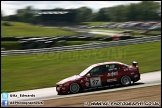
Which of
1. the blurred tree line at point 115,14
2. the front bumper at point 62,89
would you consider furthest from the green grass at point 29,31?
the front bumper at point 62,89

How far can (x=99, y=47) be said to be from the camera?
2864cm

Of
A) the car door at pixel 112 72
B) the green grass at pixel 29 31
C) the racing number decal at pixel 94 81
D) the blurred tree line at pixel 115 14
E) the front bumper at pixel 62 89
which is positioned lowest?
the front bumper at pixel 62 89

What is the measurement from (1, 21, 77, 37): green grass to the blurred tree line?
2.51 metres

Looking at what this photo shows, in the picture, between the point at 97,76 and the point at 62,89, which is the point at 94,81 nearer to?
the point at 97,76

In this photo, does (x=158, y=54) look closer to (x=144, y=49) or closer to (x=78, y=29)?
→ (x=144, y=49)

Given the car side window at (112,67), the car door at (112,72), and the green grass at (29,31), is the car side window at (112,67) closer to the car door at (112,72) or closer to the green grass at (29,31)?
the car door at (112,72)

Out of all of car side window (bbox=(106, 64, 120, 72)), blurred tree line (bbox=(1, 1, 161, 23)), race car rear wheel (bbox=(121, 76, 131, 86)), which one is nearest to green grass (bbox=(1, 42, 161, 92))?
car side window (bbox=(106, 64, 120, 72))

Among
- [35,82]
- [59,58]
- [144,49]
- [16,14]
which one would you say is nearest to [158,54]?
[144,49]

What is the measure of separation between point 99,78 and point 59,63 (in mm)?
10501

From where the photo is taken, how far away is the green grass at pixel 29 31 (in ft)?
126

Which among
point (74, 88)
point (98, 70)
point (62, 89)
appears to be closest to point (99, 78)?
point (98, 70)

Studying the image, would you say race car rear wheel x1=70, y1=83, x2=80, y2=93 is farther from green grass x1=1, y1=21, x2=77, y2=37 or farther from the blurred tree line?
the blurred tree line

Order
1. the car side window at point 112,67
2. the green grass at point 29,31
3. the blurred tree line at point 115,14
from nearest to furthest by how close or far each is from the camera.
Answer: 1. the car side window at point 112,67
2. the green grass at point 29,31
3. the blurred tree line at point 115,14

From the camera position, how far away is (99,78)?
13.1 meters
